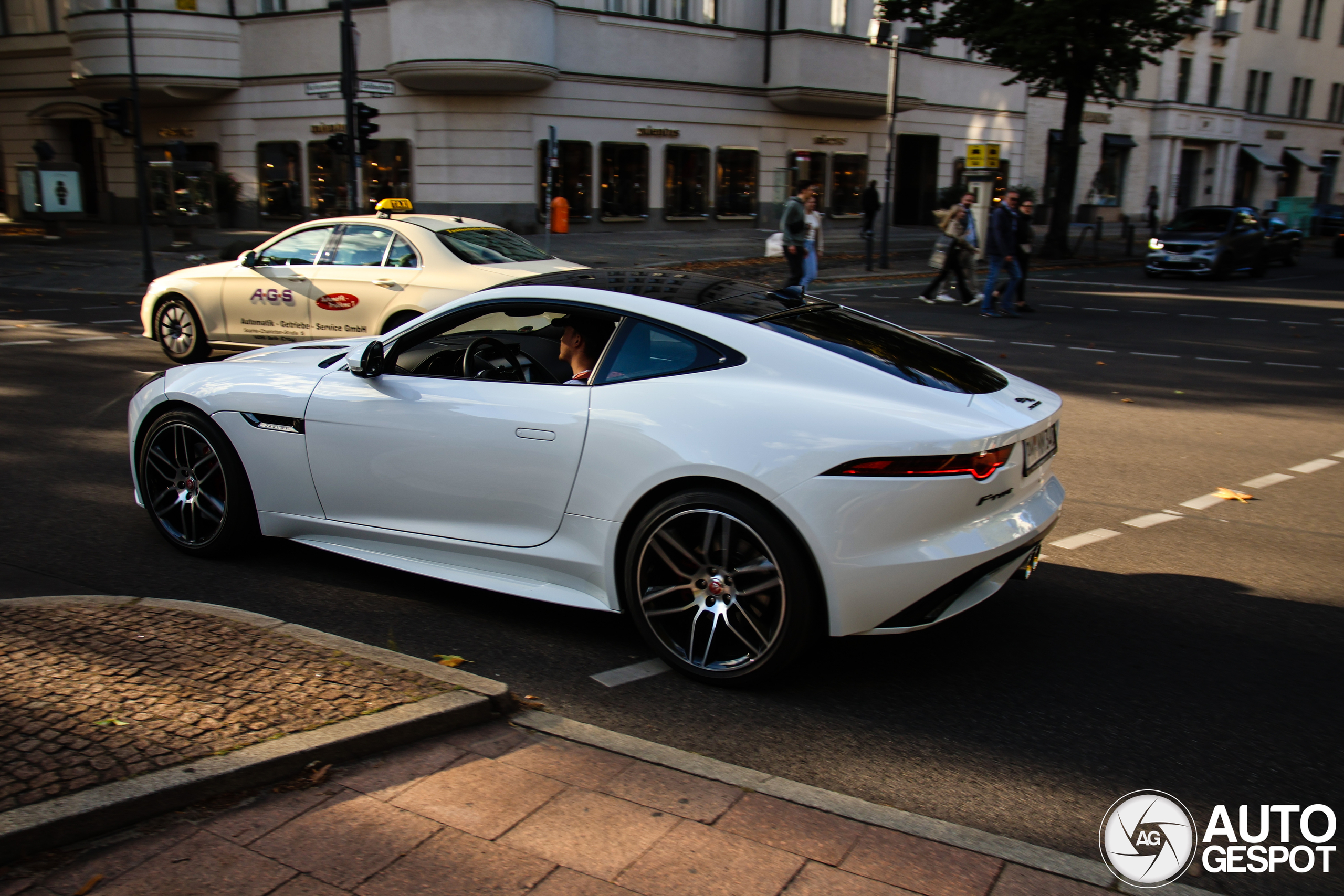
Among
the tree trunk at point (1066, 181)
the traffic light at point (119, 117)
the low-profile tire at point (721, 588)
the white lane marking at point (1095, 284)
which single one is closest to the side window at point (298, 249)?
the low-profile tire at point (721, 588)

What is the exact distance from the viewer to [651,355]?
415cm

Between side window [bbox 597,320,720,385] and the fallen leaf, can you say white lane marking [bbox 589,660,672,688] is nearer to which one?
side window [bbox 597,320,720,385]

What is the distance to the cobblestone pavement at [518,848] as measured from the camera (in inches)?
103

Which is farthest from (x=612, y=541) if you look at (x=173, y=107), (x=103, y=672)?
(x=173, y=107)

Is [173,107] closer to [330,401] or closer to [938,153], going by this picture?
[938,153]

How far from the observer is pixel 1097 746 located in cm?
359

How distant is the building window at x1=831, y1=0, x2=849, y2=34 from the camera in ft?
114

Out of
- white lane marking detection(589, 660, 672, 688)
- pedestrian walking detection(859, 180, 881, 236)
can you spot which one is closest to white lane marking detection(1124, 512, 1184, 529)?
white lane marking detection(589, 660, 672, 688)

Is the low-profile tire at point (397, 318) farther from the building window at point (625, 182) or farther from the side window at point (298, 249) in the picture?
the building window at point (625, 182)

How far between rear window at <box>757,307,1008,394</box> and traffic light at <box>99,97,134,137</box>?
19.3m

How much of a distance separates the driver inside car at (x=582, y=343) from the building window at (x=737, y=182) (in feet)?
102

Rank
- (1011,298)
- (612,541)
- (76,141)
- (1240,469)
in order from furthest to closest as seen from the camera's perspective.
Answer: (76,141)
(1011,298)
(1240,469)
(612,541)

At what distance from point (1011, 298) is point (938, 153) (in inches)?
1014

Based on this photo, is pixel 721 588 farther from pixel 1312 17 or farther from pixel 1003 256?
pixel 1312 17
